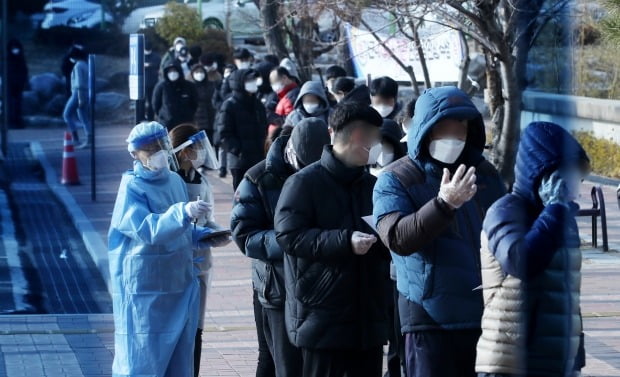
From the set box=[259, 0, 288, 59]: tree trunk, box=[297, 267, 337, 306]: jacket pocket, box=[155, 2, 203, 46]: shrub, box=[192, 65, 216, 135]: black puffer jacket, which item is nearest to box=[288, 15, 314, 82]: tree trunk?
box=[259, 0, 288, 59]: tree trunk

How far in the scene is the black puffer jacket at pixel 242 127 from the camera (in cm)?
1404

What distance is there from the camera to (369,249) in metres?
5.21

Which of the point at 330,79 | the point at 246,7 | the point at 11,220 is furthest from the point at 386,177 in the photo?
the point at 246,7

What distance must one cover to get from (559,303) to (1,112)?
1859 cm

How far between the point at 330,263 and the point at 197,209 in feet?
2.67

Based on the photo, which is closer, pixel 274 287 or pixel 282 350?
pixel 282 350

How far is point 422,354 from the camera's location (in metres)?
4.76

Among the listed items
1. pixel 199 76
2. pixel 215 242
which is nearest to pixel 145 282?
pixel 215 242

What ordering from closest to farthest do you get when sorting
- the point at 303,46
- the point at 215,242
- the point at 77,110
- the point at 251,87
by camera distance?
1. the point at 215,242
2. the point at 251,87
3. the point at 303,46
4. the point at 77,110

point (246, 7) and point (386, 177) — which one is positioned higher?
point (246, 7)

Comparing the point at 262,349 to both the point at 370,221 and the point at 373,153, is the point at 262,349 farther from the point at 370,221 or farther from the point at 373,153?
the point at 370,221

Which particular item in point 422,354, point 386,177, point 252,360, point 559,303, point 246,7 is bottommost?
point 252,360

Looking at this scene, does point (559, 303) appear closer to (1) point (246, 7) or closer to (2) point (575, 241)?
(2) point (575, 241)

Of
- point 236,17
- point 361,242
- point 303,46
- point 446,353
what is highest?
point 236,17
